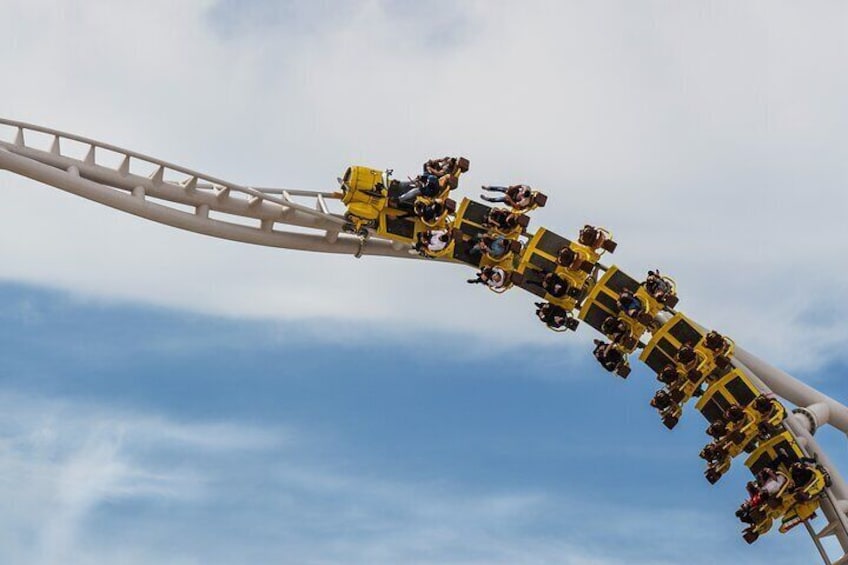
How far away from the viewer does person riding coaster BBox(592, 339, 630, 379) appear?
27484mm

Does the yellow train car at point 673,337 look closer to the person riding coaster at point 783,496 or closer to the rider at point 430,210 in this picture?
the person riding coaster at point 783,496

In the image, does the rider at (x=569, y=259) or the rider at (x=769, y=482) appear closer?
the rider at (x=569, y=259)

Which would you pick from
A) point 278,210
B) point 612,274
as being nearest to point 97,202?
point 278,210

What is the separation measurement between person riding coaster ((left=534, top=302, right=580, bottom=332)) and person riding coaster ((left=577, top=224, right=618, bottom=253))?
4.71ft

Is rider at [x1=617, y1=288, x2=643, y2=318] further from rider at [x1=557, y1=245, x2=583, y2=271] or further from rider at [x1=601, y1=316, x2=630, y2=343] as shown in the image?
rider at [x1=557, y1=245, x2=583, y2=271]

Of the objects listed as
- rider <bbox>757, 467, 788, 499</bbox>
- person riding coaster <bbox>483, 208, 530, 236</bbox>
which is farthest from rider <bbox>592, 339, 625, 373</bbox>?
rider <bbox>757, 467, 788, 499</bbox>

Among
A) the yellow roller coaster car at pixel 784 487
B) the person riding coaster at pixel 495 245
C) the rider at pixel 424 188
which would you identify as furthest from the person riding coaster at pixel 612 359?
the rider at pixel 424 188

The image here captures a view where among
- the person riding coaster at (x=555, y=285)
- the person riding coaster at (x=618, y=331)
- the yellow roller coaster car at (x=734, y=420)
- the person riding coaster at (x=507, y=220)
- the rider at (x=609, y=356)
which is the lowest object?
the yellow roller coaster car at (x=734, y=420)

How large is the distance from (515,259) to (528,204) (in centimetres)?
138

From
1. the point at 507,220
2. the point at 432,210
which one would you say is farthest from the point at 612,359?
the point at 432,210

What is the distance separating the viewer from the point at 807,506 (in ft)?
89.5

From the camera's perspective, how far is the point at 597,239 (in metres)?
27.0

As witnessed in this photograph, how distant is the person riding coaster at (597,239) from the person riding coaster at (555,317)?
1.43m

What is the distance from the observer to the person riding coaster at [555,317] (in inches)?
1076
